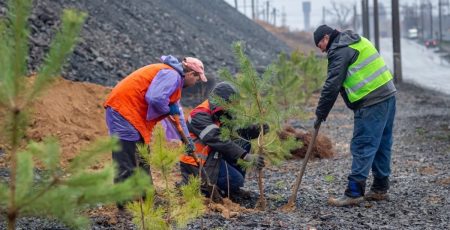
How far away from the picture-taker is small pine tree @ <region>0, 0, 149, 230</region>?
2.50 meters

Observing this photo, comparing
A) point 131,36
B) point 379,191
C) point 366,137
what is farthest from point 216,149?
point 131,36

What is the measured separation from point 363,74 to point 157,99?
188 cm

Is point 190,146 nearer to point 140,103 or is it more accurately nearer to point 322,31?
point 140,103

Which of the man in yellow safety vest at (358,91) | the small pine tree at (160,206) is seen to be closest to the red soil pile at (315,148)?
the man in yellow safety vest at (358,91)

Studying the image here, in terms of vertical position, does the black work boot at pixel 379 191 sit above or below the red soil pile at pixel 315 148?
above

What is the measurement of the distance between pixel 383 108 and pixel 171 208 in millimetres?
2832

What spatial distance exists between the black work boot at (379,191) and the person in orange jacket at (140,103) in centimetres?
182

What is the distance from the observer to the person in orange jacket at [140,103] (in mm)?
5832

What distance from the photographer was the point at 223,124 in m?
6.20

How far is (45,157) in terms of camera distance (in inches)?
97.6

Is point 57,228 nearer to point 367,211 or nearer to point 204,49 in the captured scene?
point 367,211

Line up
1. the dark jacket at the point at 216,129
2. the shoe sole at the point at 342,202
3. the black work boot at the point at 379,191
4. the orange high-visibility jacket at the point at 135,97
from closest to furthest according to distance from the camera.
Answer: the orange high-visibility jacket at the point at 135,97, the dark jacket at the point at 216,129, the shoe sole at the point at 342,202, the black work boot at the point at 379,191

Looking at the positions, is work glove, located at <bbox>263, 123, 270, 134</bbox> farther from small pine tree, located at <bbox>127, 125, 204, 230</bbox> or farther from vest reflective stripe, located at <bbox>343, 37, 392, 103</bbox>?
small pine tree, located at <bbox>127, 125, 204, 230</bbox>

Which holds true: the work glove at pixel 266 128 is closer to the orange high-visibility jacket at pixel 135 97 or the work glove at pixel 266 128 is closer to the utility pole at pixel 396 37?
the orange high-visibility jacket at pixel 135 97
